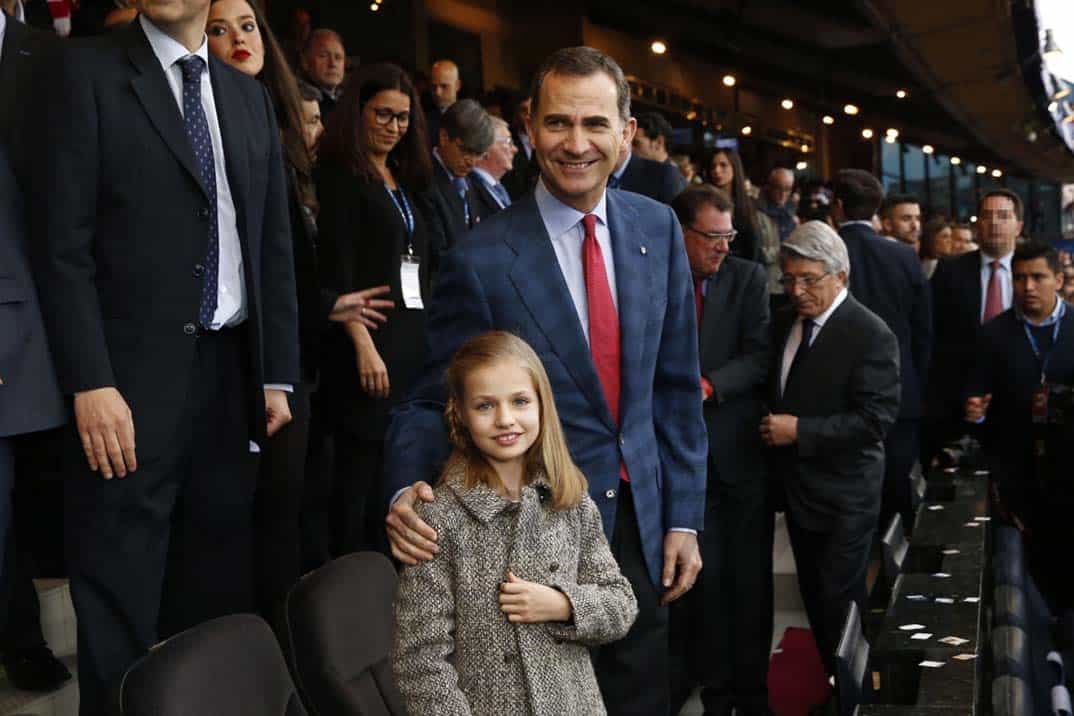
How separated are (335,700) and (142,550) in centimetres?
48

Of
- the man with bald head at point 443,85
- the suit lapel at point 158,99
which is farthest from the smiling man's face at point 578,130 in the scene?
the man with bald head at point 443,85

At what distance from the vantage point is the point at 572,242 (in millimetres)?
2330

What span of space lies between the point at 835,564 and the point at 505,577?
239 centimetres

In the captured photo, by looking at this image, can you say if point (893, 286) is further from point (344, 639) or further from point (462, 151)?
point (344, 639)

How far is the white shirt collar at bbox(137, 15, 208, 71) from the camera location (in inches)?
95.3

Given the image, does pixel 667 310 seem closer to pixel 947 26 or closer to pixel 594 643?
pixel 594 643

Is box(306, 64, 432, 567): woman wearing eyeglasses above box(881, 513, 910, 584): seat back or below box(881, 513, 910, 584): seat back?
above

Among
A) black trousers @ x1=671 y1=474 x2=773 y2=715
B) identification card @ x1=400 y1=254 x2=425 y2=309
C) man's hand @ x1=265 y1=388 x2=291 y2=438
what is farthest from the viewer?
black trousers @ x1=671 y1=474 x2=773 y2=715

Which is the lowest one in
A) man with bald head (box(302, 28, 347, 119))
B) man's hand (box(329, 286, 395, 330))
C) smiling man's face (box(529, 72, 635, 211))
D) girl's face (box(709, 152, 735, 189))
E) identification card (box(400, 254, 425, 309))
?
man's hand (box(329, 286, 395, 330))

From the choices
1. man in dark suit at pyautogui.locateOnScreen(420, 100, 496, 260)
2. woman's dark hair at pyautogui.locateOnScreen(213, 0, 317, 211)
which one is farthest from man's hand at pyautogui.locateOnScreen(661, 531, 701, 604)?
man in dark suit at pyautogui.locateOnScreen(420, 100, 496, 260)

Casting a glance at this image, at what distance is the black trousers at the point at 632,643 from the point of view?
2.33 metres

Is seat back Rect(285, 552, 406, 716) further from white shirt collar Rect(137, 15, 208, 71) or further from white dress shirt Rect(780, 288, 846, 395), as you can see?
white dress shirt Rect(780, 288, 846, 395)

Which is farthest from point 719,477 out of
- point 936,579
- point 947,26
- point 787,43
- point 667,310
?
point 787,43

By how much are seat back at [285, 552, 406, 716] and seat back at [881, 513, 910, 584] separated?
7.67ft
